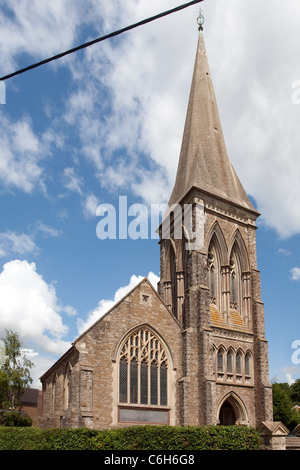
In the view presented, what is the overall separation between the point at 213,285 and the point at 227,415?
27.5ft

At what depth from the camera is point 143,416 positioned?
81.9ft

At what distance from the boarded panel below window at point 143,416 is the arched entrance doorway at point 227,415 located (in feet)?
18.4

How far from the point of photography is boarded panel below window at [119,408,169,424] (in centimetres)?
2444

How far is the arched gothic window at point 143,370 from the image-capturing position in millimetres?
25109

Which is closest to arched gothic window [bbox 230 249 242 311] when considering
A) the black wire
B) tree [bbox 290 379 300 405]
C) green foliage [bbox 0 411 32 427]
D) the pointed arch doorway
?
the pointed arch doorway

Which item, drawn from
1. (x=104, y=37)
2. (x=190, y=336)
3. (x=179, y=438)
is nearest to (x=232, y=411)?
(x=190, y=336)

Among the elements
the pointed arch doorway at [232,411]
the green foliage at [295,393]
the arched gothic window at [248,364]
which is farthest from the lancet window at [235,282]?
the green foliage at [295,393]

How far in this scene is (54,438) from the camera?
20375 mm

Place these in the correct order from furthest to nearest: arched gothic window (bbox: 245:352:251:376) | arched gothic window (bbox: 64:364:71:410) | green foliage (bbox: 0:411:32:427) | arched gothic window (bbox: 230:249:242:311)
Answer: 1. green foliage (bbox: 0:411:32:427)
2. arched gothic window (bbox: 230:249:242:311)
3. arched gothic window (bbox: 245:352:251:376)
4. arched gothic window (bbox: 64:364:71:410)

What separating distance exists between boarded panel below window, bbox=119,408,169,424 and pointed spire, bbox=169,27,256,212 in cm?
1490

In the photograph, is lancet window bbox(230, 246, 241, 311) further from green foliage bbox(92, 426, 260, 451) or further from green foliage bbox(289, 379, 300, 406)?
green foliage bbox(289, 379, 300, 406)

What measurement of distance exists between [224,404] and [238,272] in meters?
8.92

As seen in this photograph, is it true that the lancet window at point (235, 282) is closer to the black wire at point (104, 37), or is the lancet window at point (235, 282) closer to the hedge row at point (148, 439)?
the hedge row at point (148, 439)

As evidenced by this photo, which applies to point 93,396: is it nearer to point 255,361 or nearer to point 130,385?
point 130,385
